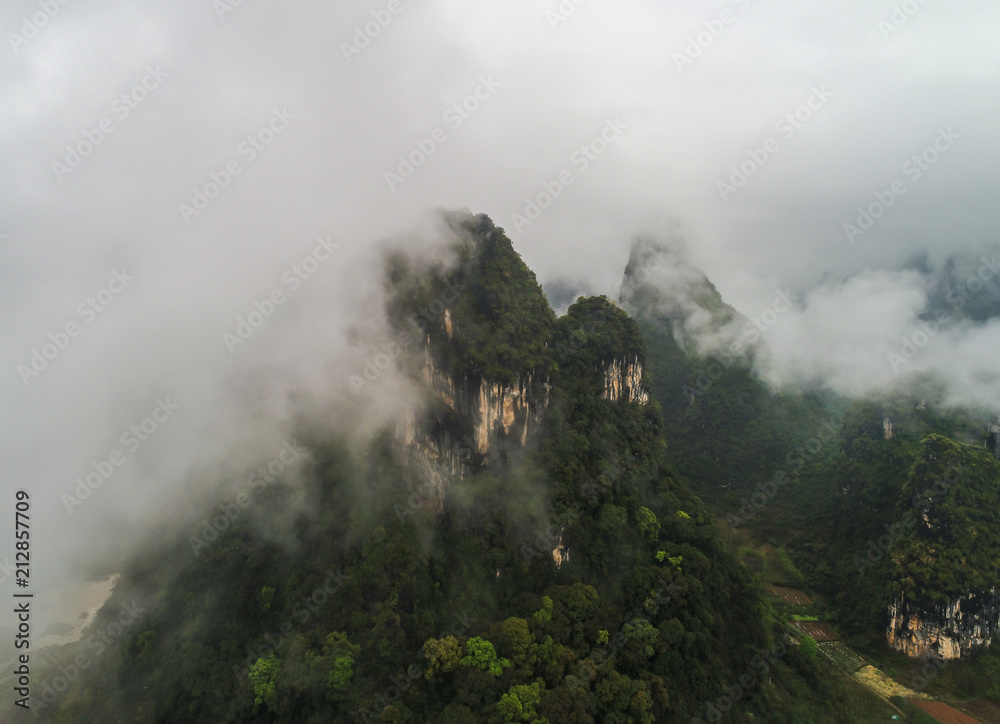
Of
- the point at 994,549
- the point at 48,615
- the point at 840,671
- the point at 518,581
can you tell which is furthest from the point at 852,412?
the point at 48,615

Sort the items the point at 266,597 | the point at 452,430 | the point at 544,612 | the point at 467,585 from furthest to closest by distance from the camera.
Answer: the point at 452,430
the point at 467,585
the point at 266,597
the point at 544,612

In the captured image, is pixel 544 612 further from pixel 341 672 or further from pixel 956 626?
pixel 956 626

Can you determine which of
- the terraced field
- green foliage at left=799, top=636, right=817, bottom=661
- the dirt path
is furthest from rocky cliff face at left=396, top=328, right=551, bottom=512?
the dirt path

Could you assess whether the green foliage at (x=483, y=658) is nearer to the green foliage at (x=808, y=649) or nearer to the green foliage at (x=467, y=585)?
the green foliage at (x=467, y=585)

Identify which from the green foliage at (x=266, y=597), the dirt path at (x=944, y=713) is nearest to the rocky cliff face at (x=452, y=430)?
the green foliage at (x=266, y=597)

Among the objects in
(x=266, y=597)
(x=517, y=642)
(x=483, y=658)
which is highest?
(x=517, y=642)

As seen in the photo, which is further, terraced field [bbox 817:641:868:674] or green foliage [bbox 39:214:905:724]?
terraced field [bbox 817:641:868:674]

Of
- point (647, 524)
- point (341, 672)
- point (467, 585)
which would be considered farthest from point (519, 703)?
point (647, 524)

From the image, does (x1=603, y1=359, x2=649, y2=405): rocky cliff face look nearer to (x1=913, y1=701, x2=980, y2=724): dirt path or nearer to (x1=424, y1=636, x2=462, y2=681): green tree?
(x1=424, y1=636, x2=462, y2=681): green tree
